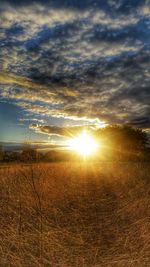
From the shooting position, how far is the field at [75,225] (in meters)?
3.99

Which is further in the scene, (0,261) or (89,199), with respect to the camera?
(89,199)

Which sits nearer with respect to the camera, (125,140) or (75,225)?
(75,225)

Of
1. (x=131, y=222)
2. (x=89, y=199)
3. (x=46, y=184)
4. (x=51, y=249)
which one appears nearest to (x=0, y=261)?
(x=51, y=249)

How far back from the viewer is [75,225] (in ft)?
17.1

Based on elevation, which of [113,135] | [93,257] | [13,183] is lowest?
[93,257]

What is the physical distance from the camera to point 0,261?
387cm

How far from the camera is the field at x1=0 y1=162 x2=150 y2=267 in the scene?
3988 millimetres

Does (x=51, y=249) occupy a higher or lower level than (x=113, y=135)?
lower

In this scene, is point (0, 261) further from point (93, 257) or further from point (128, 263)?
point (128, 263)

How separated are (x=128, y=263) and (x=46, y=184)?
16.1 feet

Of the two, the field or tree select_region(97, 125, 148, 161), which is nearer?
the field

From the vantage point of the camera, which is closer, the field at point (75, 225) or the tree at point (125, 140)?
the field at point (75, 225)

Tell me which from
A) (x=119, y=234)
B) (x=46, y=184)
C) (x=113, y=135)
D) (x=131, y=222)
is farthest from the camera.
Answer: (x=113, y=135)

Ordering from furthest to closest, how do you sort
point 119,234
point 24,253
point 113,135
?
point 113,135
point 119,234
point 24,253
